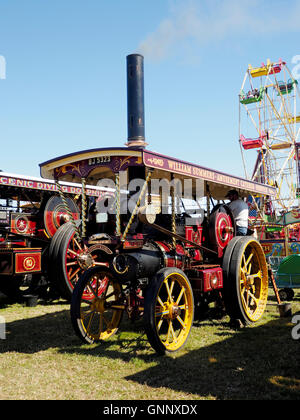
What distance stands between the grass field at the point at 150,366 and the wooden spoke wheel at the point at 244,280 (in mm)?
264

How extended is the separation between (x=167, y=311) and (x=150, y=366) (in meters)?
0.64

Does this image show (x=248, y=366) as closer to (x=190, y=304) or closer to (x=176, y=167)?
(x=190, y=304)

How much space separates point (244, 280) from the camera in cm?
551

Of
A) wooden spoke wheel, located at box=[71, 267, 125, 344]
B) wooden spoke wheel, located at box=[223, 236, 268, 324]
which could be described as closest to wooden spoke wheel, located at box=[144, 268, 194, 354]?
wooden spoke wheel, located at box=[71, 267, 125, 344]

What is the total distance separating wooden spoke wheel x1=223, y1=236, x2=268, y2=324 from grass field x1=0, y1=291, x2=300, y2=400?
0.26 metres

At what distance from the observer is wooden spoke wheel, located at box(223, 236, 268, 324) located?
17.1ft

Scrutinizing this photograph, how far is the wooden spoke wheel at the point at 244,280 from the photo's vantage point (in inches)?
205

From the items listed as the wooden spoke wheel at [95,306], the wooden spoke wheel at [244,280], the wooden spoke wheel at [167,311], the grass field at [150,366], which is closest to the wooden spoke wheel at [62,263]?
the grass field at [150,366]

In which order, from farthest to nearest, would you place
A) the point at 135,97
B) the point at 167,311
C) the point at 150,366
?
the point at 135,97, the point at 167,311, the point at 150,366

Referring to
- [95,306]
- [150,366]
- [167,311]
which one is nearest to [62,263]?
[95,306]

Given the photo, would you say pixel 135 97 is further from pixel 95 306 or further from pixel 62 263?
pixel 95 306

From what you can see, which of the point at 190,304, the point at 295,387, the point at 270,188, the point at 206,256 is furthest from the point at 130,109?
the point at 295,387

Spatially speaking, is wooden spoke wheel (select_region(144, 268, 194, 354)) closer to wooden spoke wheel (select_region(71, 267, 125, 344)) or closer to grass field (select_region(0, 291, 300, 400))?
grass field (select_region(0, 291, 300, 400))

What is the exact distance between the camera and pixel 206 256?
5.77 m
